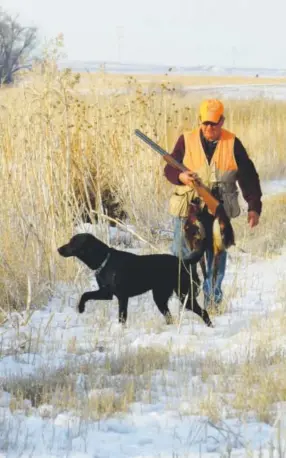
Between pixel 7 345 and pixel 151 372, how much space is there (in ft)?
3.77

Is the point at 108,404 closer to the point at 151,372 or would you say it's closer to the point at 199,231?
the point at 151,372

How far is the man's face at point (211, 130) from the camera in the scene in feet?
18.0

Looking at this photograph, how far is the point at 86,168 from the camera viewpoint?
8891 mm

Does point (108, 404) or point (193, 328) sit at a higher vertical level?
point (108, 404)

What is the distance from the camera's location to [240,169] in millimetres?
5648

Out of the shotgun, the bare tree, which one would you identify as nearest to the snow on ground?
the shotgun

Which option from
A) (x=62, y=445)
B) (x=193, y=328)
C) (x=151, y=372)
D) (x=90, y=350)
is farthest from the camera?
(x=193, y=328)

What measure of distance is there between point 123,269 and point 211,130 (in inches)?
42.9

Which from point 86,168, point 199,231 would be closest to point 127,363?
point 199,231

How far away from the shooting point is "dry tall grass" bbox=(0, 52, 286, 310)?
21.0 feet

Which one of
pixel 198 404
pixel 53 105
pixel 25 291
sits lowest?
pixel 25 291

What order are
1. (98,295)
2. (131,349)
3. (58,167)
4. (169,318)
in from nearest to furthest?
(131,349)
(98,295)
(169,318)
(58,167)

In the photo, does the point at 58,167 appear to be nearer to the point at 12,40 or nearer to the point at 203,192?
the point at 203,192

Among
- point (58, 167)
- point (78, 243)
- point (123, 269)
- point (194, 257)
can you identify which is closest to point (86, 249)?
point (78, 243)
